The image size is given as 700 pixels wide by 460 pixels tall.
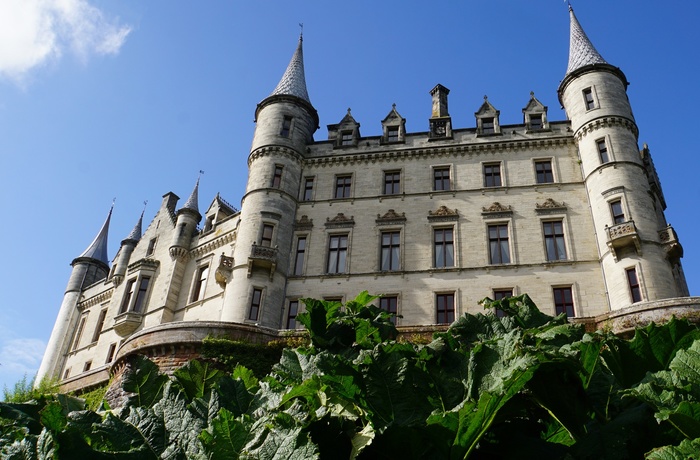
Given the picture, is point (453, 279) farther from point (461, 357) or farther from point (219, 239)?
point (461, 357)

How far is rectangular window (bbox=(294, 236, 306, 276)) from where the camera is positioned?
32.4m

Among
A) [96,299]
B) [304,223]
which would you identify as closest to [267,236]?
[304,223]

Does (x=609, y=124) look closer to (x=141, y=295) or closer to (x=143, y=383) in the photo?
(x=141, y=295)

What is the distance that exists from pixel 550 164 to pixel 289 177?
49.1 feet

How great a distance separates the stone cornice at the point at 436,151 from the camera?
112 feet

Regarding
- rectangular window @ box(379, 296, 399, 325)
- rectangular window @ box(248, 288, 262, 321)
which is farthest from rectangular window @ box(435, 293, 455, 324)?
rectangular window @ box(248, 288, 262, 321)

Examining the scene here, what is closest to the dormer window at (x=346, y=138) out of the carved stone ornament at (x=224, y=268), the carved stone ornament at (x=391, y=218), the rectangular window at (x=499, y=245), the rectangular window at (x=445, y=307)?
the carved stone ornament at (x=391, y=218)

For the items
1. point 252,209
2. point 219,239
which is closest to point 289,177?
point 252,209

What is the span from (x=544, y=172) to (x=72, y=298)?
37580 millimetres

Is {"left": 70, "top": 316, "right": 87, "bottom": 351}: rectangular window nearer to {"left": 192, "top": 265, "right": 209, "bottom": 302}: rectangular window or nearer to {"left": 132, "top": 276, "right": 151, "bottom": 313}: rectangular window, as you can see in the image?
{"left": 132, "top": 276, "right": 151, "bottom": 313}: rectangular window

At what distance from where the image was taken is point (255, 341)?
24.1m

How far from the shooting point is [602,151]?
3148cm

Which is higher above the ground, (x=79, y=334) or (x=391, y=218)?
(x=391, y=218)

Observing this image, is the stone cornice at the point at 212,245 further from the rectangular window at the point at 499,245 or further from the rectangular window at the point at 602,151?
the rectangular window at the point at 602,151
